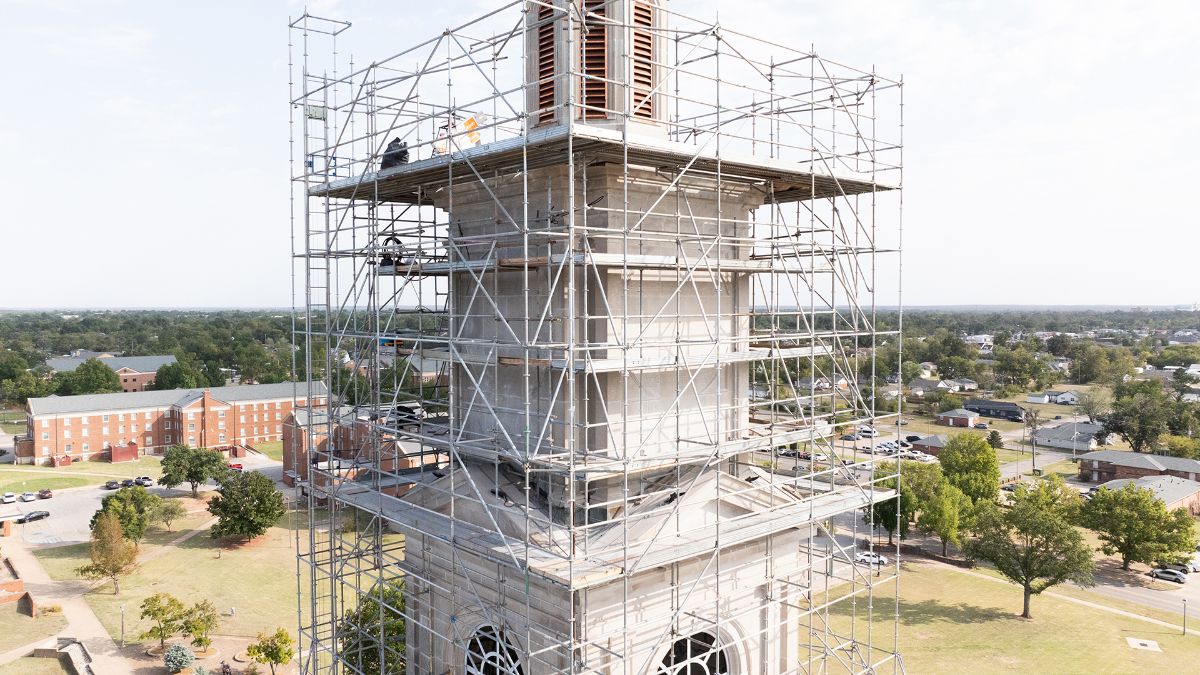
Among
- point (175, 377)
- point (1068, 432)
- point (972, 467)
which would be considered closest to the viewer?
point (972, 467)

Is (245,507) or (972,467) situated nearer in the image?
(245,507)

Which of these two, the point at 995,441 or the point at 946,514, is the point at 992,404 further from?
the point at 946,514

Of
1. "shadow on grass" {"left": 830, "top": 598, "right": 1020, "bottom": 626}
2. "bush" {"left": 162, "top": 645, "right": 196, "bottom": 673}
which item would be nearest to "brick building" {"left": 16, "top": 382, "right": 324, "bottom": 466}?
"bush" {"left": 162, "top": 645, "right": 196, "bottom": 673}

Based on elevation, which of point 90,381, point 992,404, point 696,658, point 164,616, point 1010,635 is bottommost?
point 1010,635

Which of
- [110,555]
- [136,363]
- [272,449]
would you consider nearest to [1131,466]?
[110,555]

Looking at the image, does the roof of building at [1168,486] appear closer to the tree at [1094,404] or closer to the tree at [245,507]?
the tree at [1094,404]

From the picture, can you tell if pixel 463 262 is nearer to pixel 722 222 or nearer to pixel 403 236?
pixel 403 236

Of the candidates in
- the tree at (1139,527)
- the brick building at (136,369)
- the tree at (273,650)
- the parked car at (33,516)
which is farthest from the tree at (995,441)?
the brick building at (136,369)

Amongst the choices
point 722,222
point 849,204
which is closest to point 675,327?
point 722,222
